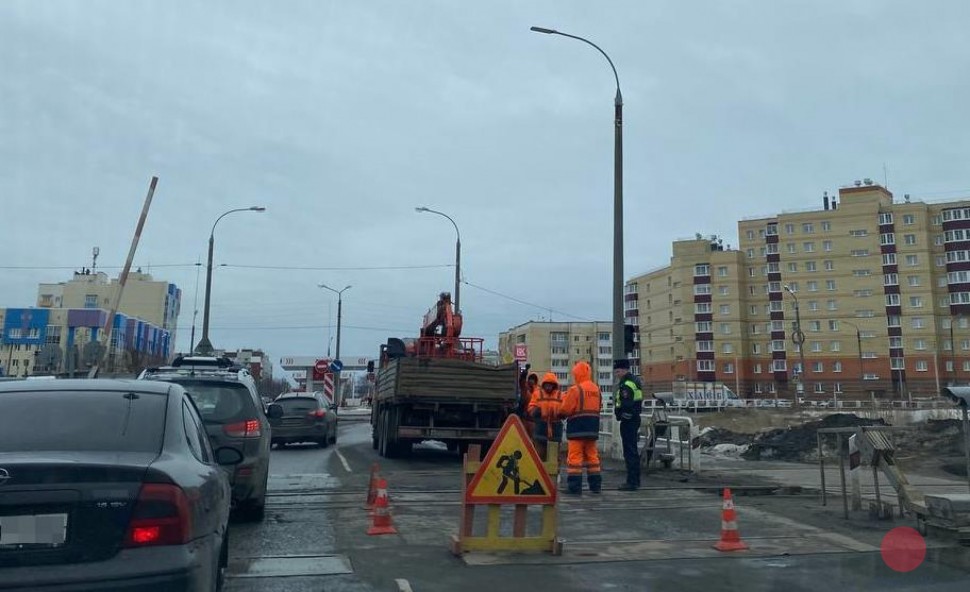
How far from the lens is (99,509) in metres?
3.68

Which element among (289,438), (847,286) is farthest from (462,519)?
(847,286)

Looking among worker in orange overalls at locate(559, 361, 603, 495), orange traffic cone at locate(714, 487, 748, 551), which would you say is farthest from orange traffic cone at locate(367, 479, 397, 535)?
worker in orange overalls at locate(559, 361, 603, 495)

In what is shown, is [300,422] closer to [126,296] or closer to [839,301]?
[839,301]

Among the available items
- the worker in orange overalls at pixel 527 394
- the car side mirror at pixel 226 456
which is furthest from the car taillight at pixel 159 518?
the worker in orange overalls at pixel 527 394

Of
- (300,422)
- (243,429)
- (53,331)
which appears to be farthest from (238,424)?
(53,331)

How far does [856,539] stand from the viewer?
8109 mm

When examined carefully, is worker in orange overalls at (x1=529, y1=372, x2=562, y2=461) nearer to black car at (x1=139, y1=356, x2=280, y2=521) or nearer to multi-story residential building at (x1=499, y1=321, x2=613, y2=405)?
black car at (x1=139, y1=356, x2=280, y2=521)

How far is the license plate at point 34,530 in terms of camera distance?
3.55 meters

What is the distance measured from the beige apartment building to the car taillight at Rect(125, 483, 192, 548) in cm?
7354

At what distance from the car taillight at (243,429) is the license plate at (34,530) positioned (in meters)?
5.27

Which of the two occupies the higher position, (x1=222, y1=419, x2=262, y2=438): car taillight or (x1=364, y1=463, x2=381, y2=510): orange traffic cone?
(x1=222, y1=419, x2=262, y2=438): car taillight

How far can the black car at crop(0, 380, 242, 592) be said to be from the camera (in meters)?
3.56

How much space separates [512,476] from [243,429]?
3213mm

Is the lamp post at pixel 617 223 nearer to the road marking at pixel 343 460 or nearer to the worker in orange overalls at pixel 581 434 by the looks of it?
the worker in orange overalls at pixel 581 434
